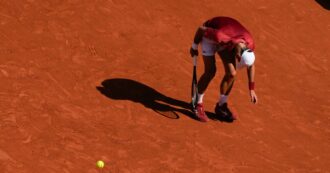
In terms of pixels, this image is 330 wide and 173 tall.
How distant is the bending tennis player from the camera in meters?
8.32

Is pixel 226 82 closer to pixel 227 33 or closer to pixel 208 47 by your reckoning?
pixel 208 47

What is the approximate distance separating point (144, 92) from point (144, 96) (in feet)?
0.46

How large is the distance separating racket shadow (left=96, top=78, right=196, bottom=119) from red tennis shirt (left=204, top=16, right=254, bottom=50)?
1322 millimetres

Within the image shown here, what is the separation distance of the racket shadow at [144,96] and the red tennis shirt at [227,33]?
4.34ft

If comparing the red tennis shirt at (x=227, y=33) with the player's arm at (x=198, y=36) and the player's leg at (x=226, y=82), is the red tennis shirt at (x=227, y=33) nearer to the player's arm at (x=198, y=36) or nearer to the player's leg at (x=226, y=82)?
the player's arm at (x=198, y=36)

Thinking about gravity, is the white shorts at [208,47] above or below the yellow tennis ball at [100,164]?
above

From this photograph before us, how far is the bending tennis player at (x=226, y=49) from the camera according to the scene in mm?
8320

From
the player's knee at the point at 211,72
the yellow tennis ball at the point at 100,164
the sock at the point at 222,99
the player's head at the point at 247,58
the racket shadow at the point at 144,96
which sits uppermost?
the player's head at the point at 247,58

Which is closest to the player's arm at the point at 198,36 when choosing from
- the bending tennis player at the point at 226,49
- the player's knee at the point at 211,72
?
the bending tennis player at the point at 226,49

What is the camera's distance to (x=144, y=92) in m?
9.54

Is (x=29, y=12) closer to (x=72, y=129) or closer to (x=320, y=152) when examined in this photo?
(x=72, y=129)

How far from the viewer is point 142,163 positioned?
7719mm

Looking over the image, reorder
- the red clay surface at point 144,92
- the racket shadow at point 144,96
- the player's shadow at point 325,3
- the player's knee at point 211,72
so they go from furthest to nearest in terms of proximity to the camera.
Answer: the player's shadow at point 325,3, the racket shadow at point 144,96, the player's knee at point 211,72, the red clay surface at point 144,92

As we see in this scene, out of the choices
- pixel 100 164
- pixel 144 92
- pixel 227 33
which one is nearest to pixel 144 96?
pixel 144 92
